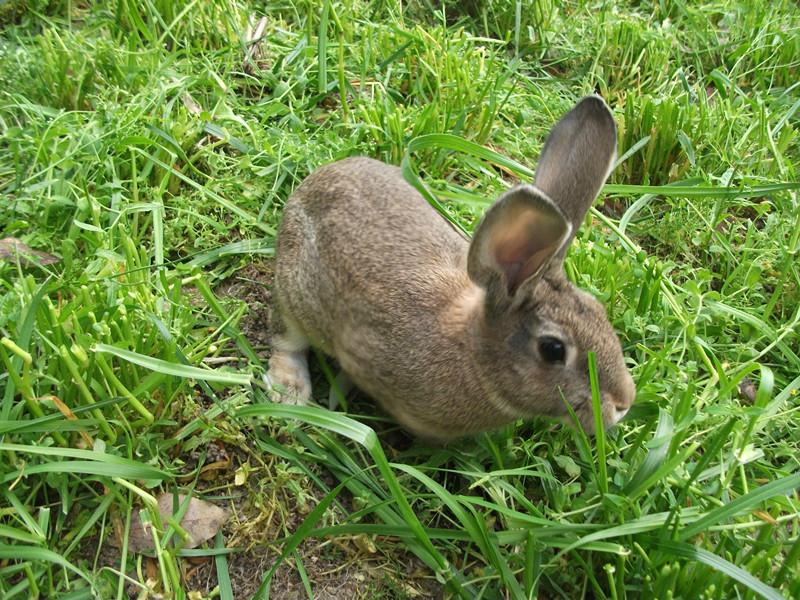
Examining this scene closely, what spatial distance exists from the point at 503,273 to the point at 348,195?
1.04m

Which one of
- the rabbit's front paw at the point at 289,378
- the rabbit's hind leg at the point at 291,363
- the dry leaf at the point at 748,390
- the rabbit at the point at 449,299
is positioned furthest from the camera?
the dry leaf at the point at 748,390

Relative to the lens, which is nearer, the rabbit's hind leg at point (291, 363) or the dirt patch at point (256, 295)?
the rabbit's hind leg at point (291, 363)

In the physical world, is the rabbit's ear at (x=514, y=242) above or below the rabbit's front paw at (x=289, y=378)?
above

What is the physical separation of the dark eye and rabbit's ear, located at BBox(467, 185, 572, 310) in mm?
221

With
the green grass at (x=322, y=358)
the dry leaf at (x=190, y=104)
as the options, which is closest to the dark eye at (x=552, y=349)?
the green grass at (x=322, y=358)

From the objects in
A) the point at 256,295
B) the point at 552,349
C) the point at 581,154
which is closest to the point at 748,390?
the point at 552,349

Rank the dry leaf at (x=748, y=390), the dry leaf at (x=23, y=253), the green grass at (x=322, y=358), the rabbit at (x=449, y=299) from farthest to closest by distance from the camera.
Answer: the dry leaf at (x=748, y=390) < the dry leaf at (x=23, y=253) < the rabbit at (x=449, y=299) < the green grass at (x=322, y=358)

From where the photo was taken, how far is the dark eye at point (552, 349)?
10.0 feet

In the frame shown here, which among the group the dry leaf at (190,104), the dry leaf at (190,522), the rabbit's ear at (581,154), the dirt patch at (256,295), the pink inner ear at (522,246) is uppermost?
the rabbit's ear at (581,154)

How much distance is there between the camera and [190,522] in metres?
3.03

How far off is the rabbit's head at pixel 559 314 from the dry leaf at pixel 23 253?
2033 millimetres

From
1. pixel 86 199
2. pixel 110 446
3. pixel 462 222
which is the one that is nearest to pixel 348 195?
pixel 462 222

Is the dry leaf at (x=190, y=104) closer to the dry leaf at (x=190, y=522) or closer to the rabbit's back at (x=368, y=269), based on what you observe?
the rabbit's back at (x=368, y=269)

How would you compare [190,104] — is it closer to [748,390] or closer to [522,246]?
[522,246]
